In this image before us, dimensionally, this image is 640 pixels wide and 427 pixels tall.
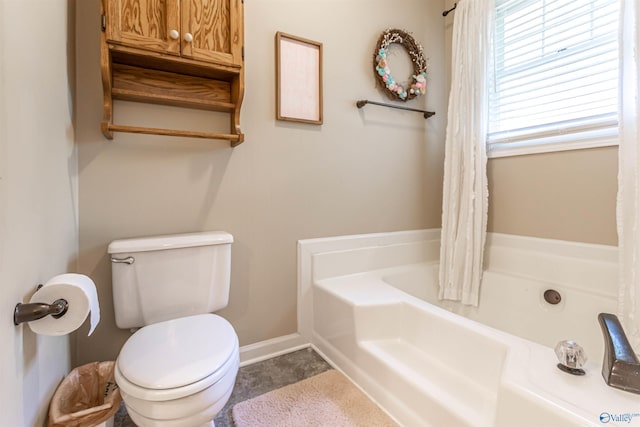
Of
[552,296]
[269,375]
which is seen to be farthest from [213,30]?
[552,296]

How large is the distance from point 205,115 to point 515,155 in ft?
6.40

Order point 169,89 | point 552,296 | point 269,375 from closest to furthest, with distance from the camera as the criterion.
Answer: point 169,89, point 269,375, point 552,296

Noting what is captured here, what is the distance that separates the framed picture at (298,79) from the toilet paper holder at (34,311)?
133cm

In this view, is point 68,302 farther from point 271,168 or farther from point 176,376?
point 271,168

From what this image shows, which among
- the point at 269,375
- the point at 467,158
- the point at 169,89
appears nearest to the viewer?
the point at 169,89

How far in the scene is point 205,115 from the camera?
5.09 feet

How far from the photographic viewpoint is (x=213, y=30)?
136cm

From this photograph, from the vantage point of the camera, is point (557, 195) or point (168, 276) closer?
point (168, 276)

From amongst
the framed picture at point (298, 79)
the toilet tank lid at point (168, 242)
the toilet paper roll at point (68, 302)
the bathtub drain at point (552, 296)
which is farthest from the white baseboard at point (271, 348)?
the bathtub drain at point (552, 296)

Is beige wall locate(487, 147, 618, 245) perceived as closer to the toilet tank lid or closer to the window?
the window

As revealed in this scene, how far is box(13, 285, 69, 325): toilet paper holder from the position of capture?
28.6 inches

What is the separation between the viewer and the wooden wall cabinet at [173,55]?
1205mm

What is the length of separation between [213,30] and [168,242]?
1.00 metres

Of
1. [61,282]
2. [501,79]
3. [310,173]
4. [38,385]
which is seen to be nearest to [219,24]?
[310,173]
